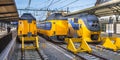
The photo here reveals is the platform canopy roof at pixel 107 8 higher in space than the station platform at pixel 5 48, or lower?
higher

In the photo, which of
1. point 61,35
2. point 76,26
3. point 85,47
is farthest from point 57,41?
point 85,47

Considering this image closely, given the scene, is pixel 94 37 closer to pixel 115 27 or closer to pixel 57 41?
pixel 57 41

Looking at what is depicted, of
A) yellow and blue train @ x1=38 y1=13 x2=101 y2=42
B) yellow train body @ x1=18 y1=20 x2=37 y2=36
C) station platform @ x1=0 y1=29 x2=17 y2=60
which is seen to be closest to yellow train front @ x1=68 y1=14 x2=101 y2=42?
yellow and blue train @ x1=38 y1=13 x2=101 y2=42

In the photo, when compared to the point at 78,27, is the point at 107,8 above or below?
above

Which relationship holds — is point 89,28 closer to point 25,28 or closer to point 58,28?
point 58,28

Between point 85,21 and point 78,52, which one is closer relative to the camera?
point 78,52

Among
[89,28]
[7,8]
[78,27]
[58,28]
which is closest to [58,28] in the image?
[58,28]

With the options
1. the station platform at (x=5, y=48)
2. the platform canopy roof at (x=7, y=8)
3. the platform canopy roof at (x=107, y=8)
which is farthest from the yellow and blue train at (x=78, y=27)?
the station platform at (x=5, y=48)

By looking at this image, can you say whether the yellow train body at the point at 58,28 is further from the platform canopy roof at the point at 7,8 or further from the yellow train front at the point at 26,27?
the platform canopy roof at the point at 7,8

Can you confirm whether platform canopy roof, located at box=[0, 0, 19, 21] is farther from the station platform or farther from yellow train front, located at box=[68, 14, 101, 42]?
yellow train front, located at box=[68, 14, 101, 42]

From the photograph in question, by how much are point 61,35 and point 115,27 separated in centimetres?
2419

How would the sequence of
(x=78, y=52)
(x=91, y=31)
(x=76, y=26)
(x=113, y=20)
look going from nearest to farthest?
(x=78, y=52)
(x=91, y=31)
(x=76, y=26)
(x=113, y=20)

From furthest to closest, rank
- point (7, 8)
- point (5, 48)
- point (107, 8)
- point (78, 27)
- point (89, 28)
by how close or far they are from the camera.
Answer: point (107, 8), point (78, 27), point (89, 28), point (5, 48), point (7, 8)

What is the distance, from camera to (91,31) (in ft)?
77.4
